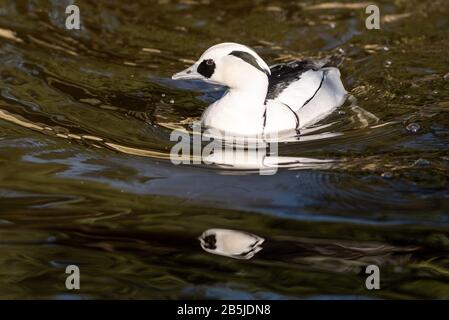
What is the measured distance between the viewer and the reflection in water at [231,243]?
5.42 metres

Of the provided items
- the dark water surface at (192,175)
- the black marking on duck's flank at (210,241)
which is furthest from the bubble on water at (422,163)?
the black marking on duck's flank at (210,241)

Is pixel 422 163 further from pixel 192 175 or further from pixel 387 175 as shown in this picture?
pixel 192 175

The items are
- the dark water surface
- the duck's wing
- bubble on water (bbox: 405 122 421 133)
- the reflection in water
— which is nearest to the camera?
the dark water surface

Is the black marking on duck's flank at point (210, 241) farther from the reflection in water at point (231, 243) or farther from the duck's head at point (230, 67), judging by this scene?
the duck's head at point (230, 67)

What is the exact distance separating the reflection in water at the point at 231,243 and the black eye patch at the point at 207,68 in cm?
217

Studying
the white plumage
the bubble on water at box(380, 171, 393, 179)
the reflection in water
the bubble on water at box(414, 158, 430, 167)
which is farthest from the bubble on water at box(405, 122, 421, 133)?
the reflection in water

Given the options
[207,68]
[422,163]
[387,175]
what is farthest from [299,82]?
[387,175]

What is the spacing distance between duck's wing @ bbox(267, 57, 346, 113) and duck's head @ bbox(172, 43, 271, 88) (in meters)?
0.39

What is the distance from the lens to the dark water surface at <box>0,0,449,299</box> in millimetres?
5211

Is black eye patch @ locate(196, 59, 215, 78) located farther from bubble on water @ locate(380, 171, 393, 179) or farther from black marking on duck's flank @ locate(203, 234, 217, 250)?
black marking on duck's flank @ locate(203, 234, 217, 250)

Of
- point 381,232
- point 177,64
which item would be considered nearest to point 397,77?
point 177,64

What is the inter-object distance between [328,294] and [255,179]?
5.19 feet

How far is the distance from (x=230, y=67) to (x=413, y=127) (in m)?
1.56

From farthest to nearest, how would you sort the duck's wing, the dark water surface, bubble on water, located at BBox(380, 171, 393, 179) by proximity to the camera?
the duck's wing
bubble on water, located at BBox(380, 171, 393, 179)
the dark water surface
